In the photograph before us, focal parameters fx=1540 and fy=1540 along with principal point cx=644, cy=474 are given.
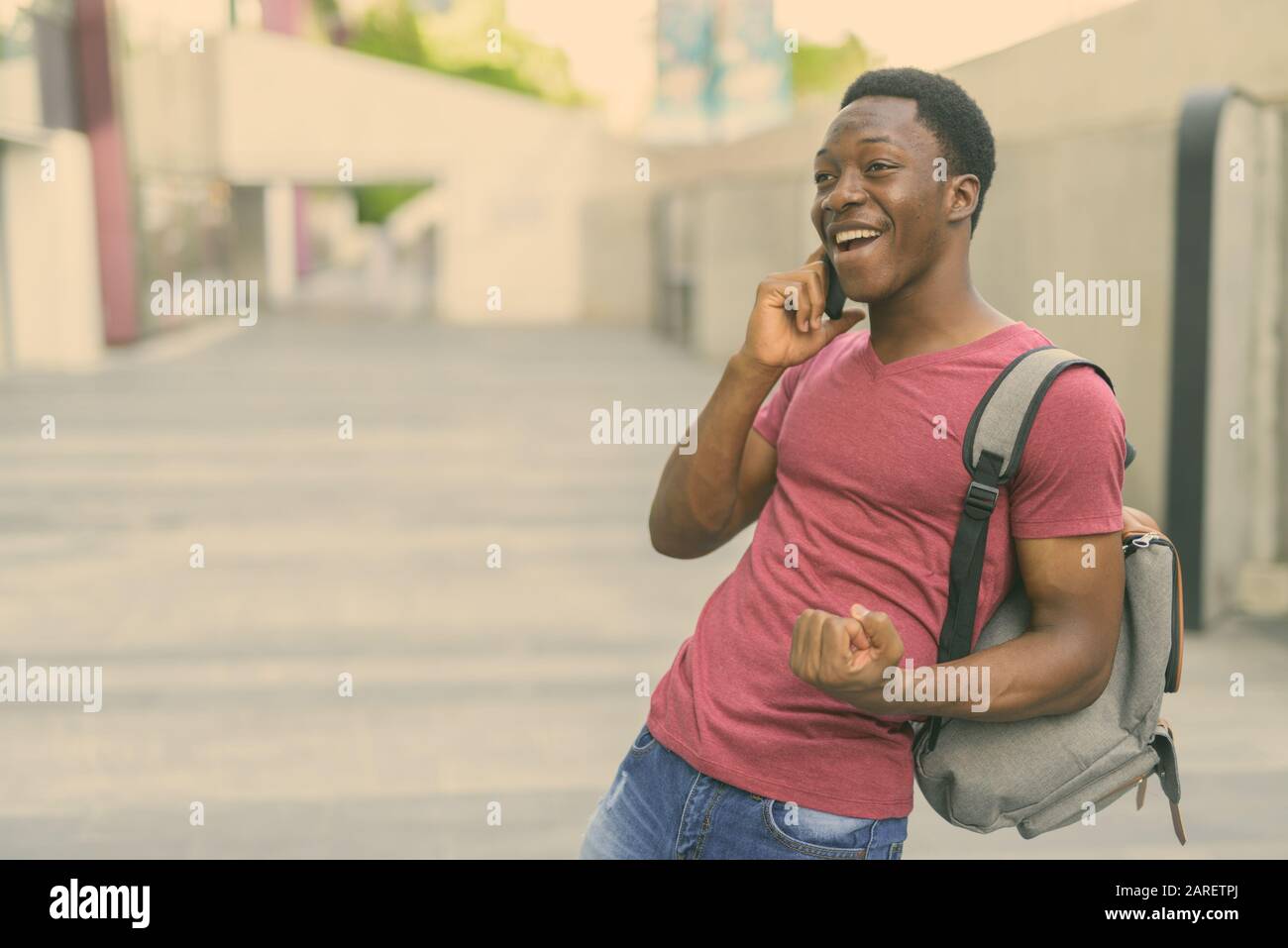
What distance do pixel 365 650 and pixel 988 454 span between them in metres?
5.04

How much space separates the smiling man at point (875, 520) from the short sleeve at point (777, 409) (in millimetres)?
68

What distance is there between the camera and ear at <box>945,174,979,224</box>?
1912 mm

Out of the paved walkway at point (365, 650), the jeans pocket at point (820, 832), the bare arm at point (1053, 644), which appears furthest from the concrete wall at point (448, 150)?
the bare arm at point (1053, 644)

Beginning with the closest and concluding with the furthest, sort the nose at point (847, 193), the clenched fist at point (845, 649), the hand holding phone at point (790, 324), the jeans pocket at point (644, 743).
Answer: the clenched fist at point (845, 649) < the nose at point (847, 193) < the hand holding phone at point (790, 324) < the jeans pocket at point (644, 743)

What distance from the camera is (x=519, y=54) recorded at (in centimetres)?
8306

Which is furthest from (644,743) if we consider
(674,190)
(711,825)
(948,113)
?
(674,190)

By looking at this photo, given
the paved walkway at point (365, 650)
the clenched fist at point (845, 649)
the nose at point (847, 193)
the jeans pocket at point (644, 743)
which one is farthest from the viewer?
the paved walkway at point (365, 650)

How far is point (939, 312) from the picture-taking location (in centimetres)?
193

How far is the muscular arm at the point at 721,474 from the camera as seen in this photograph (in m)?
2.04

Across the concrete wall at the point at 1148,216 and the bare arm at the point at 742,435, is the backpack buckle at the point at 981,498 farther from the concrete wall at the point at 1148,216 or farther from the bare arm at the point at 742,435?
the concrete wall at the point at 1148,216

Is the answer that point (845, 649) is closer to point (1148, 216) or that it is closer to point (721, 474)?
point (721, 474)
